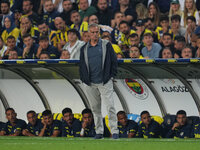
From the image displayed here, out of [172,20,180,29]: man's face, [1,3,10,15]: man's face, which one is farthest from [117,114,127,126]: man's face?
[1,3,10,15]: man's face

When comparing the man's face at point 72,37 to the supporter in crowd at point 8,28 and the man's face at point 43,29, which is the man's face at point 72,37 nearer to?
the man's face at point 43,29

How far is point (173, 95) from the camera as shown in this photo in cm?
912

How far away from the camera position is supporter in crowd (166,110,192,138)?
859 cm

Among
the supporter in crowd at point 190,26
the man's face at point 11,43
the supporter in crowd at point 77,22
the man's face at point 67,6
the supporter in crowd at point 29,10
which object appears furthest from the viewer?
the supporter in crowd at point 29,10

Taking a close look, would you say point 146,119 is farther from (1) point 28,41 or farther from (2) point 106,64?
(1) point 28,41

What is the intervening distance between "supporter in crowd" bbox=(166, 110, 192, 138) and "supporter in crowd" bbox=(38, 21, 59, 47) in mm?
4418

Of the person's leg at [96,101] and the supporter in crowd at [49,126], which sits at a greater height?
the person's leg at [96,101]

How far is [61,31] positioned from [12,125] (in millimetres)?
3013

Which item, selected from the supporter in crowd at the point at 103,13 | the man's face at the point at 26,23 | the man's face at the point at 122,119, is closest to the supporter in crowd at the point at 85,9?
the supporter in crowd at the point at 103,13

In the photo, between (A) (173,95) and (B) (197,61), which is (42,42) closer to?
(A) (173,95)

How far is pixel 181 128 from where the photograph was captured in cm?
869

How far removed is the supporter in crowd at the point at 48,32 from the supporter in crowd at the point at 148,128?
3.86 m

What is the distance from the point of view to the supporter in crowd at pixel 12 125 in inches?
396

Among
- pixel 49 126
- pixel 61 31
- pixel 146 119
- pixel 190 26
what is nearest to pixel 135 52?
pixel 146 119
